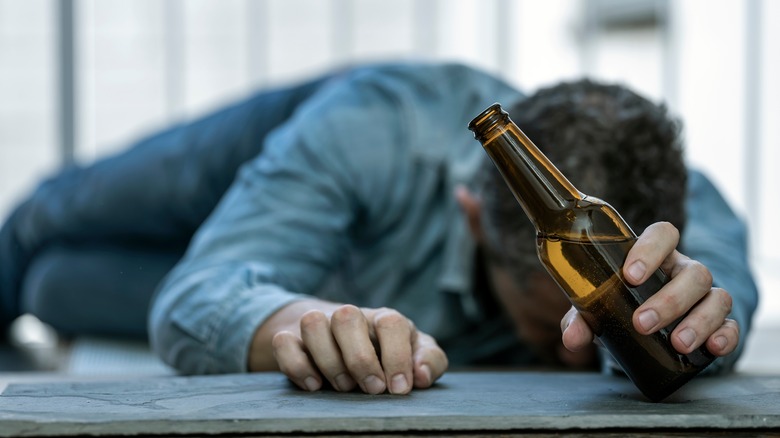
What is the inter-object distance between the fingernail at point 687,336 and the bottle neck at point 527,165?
0.36ft

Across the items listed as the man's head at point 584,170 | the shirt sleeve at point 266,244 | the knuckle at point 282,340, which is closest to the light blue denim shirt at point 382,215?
the shirt sleeve at point 266,244

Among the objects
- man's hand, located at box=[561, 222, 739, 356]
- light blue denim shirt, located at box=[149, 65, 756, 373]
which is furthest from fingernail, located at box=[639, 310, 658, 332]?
light blue denim shirt, located at box=[149, 65, 756, 373]

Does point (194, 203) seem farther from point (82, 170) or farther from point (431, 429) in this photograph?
point (431, 429)

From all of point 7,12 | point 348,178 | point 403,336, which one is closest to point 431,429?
point 403,336

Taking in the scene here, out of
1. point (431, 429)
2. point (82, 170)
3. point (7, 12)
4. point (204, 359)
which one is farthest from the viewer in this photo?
point (7, 12)

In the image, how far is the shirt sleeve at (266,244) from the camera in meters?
0.90

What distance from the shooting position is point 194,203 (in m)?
1.65

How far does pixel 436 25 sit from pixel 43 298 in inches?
63.6

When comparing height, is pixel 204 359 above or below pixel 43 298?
above

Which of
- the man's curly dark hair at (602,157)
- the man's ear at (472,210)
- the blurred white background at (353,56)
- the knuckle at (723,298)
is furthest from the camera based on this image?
the blurred white background at (353,56)

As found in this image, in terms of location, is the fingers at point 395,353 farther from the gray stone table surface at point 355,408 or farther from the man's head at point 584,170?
the man's head at point 584,170

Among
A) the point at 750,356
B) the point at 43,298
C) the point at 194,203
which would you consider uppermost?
the point at 194,203

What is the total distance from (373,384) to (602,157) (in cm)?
45

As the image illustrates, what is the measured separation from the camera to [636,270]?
2.00ft
